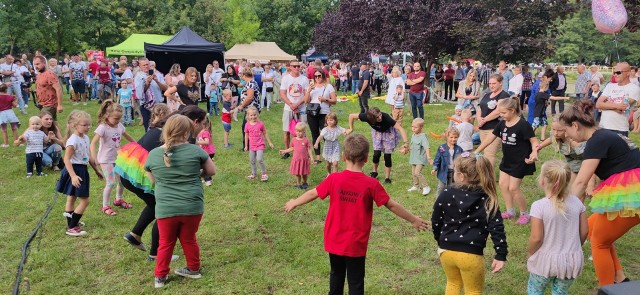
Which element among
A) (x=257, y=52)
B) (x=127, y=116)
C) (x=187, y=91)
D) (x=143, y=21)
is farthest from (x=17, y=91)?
(x=143, y=21)

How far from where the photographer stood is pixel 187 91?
9586 mm

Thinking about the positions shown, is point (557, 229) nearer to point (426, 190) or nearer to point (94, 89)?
point (426, 190)

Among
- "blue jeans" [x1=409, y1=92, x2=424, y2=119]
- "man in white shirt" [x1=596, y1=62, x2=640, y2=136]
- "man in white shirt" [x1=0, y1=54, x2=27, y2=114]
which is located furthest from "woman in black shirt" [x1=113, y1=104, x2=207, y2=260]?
"man in white shirt" [x1=0, y1=54, x2=27, y2=114]

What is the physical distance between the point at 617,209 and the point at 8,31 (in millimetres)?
36577

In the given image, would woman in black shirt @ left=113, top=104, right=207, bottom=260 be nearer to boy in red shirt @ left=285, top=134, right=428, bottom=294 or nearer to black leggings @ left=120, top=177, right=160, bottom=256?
black leggings @ left=120, top=177, right=160, bottom=256

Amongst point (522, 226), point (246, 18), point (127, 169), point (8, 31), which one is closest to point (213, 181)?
point (127, 169)

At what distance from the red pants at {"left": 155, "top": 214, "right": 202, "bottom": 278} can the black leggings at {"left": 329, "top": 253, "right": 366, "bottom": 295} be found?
139 centimetres

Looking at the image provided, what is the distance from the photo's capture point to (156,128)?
5.06 metres

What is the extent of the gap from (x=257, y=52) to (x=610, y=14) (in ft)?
97.7

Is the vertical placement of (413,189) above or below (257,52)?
below

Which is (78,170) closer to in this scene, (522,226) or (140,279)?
(140,279)

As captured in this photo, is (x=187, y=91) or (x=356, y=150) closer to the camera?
(x=356, y=150)

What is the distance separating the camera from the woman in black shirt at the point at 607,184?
157 inches

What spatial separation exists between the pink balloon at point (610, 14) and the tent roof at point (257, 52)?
28258 mm
